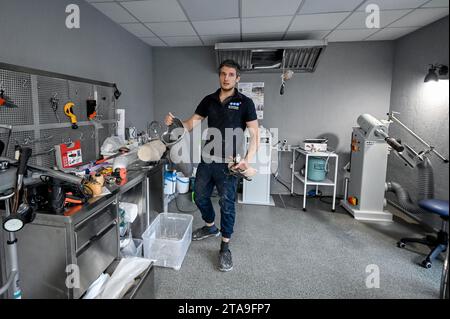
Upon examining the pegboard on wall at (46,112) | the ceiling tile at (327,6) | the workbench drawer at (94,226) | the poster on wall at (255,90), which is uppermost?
the ceiling tile at (327,6)

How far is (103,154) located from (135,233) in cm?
78

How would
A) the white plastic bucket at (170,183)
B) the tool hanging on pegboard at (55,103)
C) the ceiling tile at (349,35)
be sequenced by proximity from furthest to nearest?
the white plastic bucket at (170,183) < the ceiling tile at (349,35) < the tool hanging on pegboard at (55,103)

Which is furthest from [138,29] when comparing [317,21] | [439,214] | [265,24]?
[439,214]

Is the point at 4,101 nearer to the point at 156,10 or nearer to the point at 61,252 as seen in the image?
the point at 61,252

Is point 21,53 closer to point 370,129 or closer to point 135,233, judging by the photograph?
point 135,233

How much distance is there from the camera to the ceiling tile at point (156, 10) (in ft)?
6.98

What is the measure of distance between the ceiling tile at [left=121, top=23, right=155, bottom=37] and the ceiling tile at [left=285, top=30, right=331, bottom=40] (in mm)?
1705

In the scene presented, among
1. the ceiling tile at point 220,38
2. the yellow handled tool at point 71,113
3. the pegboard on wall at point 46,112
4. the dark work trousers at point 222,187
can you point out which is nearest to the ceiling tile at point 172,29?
the ceiling tile at point 220,38

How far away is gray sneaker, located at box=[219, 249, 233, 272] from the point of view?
1.74 metres

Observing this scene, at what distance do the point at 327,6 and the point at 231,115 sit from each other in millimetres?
1469

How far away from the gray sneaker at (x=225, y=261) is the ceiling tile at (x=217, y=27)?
230 centimetres

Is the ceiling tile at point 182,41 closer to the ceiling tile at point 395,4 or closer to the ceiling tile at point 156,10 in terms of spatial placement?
the ceiling tile at point 156,10

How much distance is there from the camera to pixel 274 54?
3.23m
